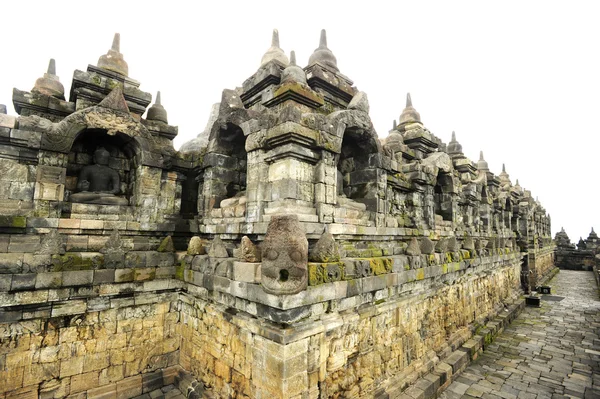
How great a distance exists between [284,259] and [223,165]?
370 cm

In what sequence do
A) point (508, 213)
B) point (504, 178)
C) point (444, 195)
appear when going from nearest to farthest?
point (444, 195) < point (508, 213) < point (504, 178)

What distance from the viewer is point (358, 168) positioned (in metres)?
7.25

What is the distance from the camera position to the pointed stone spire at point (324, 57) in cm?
723

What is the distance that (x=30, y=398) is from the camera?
4859 mm

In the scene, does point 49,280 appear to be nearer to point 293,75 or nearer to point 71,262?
point 71,262

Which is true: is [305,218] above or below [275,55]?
below

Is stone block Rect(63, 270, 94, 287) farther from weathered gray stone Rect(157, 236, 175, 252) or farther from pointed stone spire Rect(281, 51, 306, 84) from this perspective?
pointed stone spire Rect(281, 51, 306, 84)

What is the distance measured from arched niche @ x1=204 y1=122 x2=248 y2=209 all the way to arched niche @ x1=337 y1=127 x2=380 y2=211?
2.42 meters

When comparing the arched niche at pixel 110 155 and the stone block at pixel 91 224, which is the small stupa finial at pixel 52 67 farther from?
the stone block at pixel 91 224

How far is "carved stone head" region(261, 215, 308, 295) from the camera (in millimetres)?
3898

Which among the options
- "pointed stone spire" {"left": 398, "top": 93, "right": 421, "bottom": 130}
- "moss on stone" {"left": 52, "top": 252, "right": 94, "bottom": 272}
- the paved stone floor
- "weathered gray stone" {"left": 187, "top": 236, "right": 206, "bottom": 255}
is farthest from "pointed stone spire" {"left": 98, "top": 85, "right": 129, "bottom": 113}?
the paved stone floor

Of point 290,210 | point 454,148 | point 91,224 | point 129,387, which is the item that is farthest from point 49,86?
point 454,148

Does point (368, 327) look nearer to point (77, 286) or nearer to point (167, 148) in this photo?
point (77, 286)

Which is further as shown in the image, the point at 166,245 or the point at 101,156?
the point at 101,156
